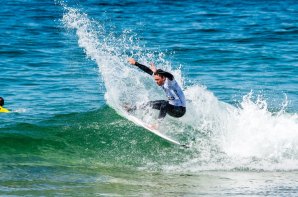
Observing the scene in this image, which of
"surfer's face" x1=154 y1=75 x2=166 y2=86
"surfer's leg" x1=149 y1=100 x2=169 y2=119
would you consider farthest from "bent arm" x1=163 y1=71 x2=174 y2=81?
"surfer's leg" x1=149 y1=100 x2=169 y2=119

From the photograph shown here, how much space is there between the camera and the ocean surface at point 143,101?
14.3m

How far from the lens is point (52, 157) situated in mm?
16469

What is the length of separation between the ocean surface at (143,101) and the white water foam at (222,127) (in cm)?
4

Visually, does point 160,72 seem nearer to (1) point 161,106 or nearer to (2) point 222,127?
(1) point 161,106

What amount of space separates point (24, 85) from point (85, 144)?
6.85m

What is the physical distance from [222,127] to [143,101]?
2.94m

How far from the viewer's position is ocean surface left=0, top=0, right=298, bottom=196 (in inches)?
562

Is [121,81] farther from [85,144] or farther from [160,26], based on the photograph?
[160,26]

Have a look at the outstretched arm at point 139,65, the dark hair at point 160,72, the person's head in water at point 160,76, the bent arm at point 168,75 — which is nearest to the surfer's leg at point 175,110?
the person's head in water at point 160,76

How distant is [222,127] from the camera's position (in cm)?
1819

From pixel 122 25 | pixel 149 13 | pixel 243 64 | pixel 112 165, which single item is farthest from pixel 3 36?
pixel 112 165

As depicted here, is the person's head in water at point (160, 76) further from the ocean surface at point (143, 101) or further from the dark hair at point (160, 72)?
the ocean surface at point (143, 101)

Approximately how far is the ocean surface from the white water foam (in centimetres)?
4

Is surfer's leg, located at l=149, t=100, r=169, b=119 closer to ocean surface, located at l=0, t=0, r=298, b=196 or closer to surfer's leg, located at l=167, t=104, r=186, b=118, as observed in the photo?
surfer's leg, located at l=167, t=104, r=186, b=118
